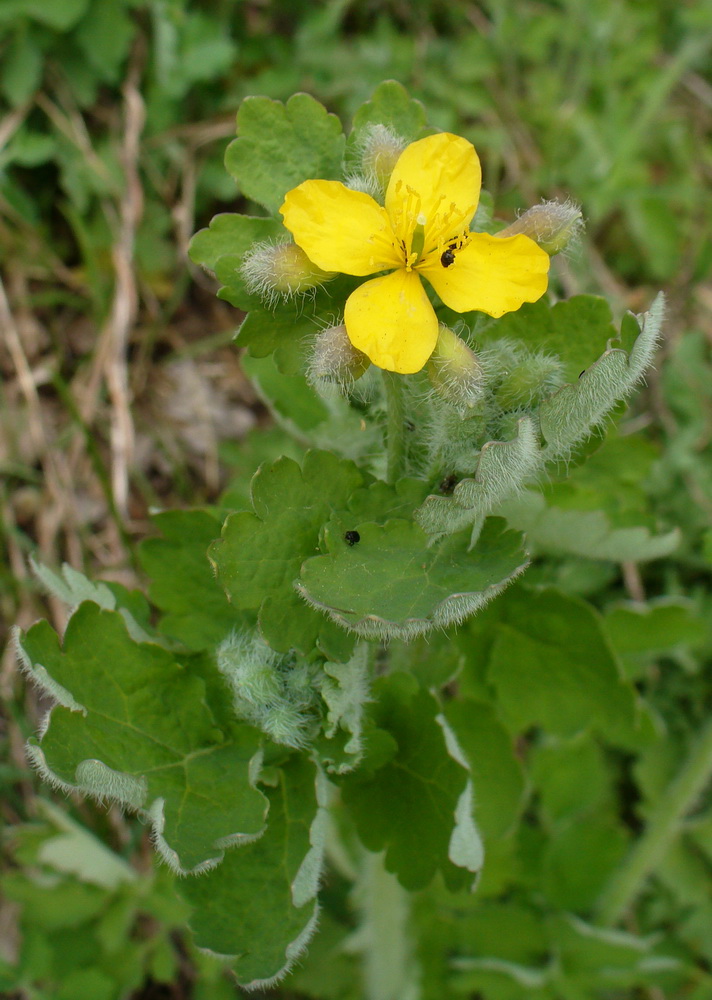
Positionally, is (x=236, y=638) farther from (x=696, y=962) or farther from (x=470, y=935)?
(x=696, y=962)

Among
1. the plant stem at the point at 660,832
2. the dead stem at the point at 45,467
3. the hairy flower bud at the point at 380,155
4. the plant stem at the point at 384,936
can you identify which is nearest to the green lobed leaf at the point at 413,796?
the plant stem at the point at 384,936

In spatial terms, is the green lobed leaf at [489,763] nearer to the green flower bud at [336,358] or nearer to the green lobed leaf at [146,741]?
the green lobed leaf at [146,741]

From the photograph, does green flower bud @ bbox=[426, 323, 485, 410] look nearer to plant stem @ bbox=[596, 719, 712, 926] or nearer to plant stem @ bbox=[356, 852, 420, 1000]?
plant stem @ bbox=[356, 852, 420, 1000]

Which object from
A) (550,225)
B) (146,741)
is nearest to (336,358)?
(550,225)

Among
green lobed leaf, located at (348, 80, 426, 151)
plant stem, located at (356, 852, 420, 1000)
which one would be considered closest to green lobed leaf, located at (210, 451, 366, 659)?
green lobed leaf, located at (348, 80, 426, 151)

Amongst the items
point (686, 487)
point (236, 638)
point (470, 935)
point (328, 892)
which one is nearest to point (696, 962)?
point (470, 935)

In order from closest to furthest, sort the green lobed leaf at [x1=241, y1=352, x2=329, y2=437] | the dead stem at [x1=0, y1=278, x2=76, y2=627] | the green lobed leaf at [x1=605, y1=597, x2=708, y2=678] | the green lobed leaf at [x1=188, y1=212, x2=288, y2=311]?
the green lobed leaf at [x1=188, y1=212, x2=288, y2=311]
the green lobed leaf at [x1=241, y1=352, x2=329, y2=437]
the green lobed leaf at [x1=605, y1=597, x2=708, y2=678]
the dead stem at [x1=0, y1=278, x2=76, y2=627]
